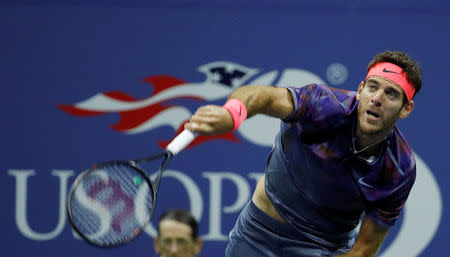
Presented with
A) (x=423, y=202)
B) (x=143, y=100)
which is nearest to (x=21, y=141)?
(x=143, y=100)

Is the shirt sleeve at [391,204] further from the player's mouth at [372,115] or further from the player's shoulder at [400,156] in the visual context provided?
the player's mouth at [372,115]

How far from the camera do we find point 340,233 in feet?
13.3

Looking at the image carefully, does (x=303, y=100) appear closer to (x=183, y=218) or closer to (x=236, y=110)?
(x=236, y=110)

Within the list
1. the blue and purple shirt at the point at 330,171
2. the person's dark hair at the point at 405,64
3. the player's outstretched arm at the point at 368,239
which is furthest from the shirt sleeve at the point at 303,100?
the player's outstretched arm at the point at 368,239

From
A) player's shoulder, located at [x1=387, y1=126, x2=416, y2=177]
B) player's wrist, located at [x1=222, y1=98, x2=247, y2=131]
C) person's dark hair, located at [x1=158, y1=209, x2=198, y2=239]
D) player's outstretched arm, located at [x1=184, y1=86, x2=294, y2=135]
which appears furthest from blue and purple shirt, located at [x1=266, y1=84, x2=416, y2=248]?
person's dark hair, located at [x1=158, y1=209, x2=198, y2=239]

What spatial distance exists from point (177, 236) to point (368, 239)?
915 millimetres

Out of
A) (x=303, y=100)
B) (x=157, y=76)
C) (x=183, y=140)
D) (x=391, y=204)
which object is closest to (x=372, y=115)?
(x=303, y=100)

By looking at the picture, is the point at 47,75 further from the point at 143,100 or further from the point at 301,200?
the point at 301,200

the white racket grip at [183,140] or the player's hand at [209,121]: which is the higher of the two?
the player's hand at [209,121]

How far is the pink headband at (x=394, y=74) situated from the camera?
3.56 m

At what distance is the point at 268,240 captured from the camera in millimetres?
4074

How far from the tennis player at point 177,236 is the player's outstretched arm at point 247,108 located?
1.89ft

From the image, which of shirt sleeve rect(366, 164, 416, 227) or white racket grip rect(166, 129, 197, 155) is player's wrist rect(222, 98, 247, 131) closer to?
white racket grip rect(166, 129, 197, 155)

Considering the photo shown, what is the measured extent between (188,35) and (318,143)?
1754mm
